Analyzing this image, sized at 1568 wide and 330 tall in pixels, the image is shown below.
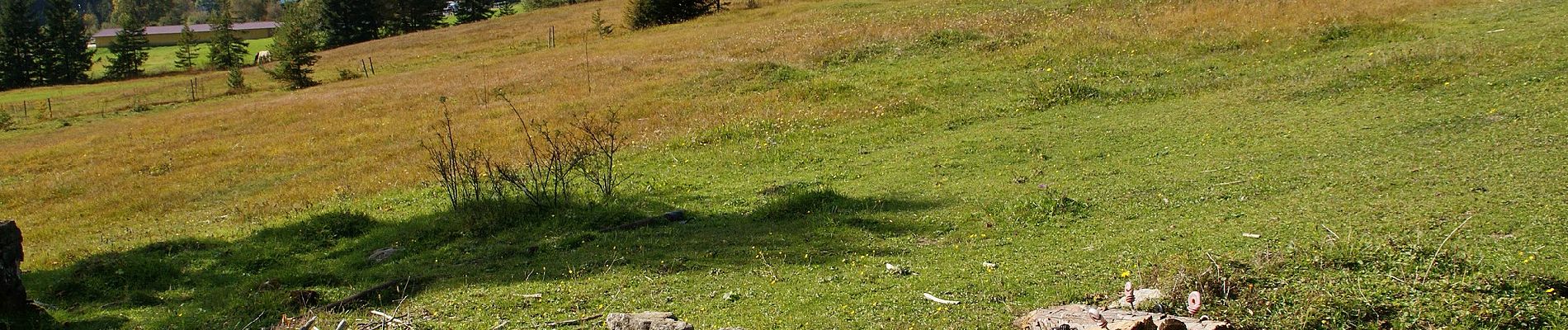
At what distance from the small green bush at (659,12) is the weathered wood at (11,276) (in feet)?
132

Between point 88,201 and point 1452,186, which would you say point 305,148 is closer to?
point 88,201

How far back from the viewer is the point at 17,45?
74.4 metres

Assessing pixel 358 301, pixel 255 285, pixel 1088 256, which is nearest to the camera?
pixel 1088 256

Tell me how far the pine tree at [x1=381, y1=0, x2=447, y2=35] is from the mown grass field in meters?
62.4

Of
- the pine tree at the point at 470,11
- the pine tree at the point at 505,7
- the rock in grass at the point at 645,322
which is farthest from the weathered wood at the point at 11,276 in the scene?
the pine tree at the point at 505,7

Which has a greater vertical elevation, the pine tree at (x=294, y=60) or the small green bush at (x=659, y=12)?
the small green bush at (x=659, y=12)

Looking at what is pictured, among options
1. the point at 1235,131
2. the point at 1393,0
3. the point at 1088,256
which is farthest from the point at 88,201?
the point at 1393,0

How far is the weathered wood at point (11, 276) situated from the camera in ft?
25.7

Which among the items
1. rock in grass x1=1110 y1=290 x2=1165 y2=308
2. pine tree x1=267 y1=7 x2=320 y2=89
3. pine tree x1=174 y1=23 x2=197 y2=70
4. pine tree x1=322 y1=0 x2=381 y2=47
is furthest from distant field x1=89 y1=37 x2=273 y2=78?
rock in grass x1=1110 y1=290 x2=1165 y2=308

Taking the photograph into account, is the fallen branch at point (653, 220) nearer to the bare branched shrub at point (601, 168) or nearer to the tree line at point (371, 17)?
the bare branched shrub at point (601, 168)

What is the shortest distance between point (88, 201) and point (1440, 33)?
86.1ft

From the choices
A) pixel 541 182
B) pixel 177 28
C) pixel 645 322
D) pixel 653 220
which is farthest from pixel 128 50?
pixel 645 322

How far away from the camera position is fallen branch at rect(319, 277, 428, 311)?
26.5 ft

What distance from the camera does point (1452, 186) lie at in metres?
8.20
